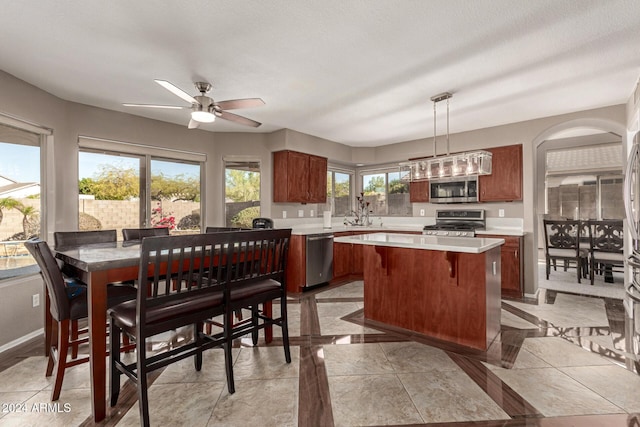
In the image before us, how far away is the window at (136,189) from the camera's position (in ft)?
12.1

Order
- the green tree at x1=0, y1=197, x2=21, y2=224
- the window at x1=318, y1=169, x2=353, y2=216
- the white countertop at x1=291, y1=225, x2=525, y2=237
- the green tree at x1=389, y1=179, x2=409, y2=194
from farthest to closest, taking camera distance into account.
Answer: the window at x1=318, y1=169, x2=353, y2=216, the green tree at x1=389, y1=179, x2=409, y2=194, the white countertop at x1=291, y1=225, x2=525, y2=237, the green tree at x1=0, y1=197, x2=21, y2=224

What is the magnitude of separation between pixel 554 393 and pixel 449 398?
2.22ft

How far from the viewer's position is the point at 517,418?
1668 millimetres

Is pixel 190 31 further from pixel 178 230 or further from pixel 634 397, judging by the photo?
pixel 634 397

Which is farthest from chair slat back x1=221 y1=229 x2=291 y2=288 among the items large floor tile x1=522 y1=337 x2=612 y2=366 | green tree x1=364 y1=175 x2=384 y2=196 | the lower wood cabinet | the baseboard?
green tree x1=364 y1=175 x2=384 y2=196

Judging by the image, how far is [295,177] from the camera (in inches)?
189

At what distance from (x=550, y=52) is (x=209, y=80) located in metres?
2.94

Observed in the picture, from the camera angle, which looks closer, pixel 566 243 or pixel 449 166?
pixel 449 166

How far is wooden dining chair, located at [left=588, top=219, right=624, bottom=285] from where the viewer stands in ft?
14.6

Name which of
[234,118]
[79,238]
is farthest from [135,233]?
[234,118]

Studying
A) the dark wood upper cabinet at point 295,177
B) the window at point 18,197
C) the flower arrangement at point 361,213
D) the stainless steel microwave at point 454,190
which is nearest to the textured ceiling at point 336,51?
the window at point 18,197

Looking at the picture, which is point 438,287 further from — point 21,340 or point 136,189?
point 136,189

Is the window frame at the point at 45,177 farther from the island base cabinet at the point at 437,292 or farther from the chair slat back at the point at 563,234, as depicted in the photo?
the chair slat back at the point at 563,234

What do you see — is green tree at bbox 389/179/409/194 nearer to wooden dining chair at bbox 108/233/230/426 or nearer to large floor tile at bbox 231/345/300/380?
large floor tile at bbox 231/345/300/380
